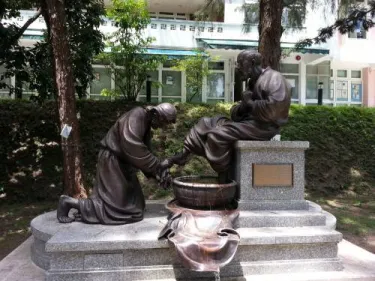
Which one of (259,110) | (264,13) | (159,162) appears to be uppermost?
(264,13)

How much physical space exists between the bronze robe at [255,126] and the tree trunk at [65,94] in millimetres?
2864

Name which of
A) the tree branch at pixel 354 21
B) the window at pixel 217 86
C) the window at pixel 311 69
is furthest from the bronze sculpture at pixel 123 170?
the window at pixel 311 69

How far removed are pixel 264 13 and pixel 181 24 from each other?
9.15 meters

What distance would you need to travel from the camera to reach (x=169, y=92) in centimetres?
1738

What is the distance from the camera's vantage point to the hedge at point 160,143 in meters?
8.86

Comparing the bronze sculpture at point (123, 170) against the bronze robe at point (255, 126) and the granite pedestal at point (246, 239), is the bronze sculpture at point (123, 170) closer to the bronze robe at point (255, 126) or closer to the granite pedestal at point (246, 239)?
the granite pedestal at point (246, 239)

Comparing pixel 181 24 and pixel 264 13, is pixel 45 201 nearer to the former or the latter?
pixel 264 13

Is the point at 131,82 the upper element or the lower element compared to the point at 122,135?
upper

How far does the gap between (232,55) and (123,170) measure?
14061 millimetres

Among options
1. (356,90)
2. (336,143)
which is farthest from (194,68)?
(356,90)

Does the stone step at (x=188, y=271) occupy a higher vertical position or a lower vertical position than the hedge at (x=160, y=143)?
lower

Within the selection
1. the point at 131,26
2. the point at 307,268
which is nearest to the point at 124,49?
the point at 131,26

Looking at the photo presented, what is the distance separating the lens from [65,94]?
654cm

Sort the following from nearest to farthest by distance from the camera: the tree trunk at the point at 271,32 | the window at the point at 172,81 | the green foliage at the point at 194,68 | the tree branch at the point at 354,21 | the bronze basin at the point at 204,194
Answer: the bronze basin at the point at 204,194 < the tree trunk at the point at 271,32 < the tree branch at the point at 354,21 < the green foliage at the point at 194,68 < the window at the point at 172,81
